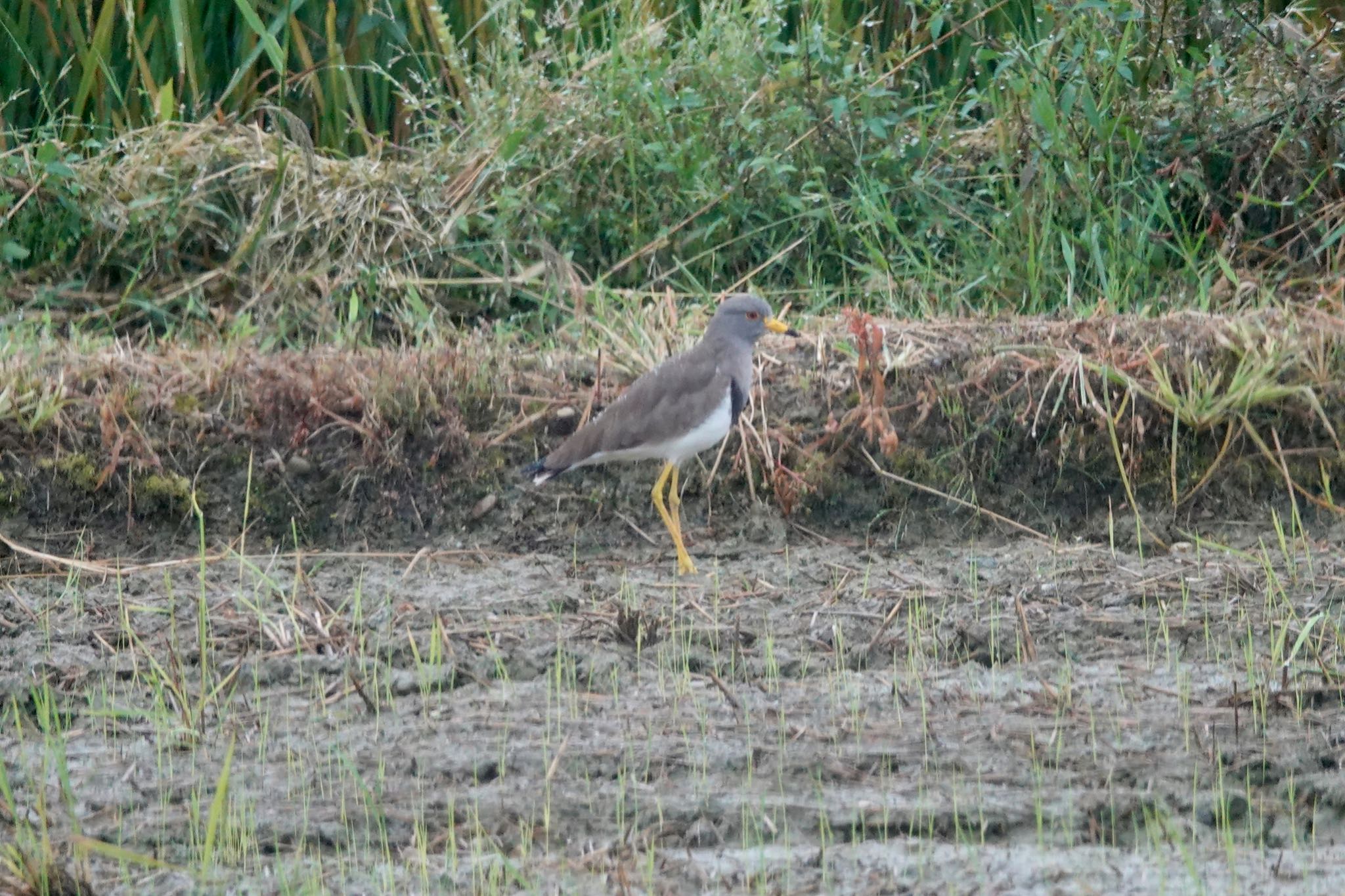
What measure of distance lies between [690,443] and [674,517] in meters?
0.30

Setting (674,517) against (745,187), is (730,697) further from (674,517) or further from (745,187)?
(745,187)

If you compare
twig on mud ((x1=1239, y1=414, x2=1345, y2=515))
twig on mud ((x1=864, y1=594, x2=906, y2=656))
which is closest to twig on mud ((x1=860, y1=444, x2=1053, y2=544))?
twig on mud ((x1=1239, y1=414, x2=1345, y2=515))

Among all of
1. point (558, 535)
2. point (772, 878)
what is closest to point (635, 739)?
point (772, 878)

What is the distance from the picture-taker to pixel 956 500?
5.43 meters

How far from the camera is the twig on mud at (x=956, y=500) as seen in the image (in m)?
5.31

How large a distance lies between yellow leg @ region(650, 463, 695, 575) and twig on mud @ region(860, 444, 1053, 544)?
0.62 meters

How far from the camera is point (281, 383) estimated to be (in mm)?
5605

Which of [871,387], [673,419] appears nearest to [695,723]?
[673,419]

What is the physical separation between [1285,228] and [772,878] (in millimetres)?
4349

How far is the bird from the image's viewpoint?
16.7 ft

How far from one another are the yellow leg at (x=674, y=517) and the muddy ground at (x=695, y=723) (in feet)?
0.36

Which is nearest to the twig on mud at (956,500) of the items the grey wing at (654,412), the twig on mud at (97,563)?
the grey wing at (654,412)

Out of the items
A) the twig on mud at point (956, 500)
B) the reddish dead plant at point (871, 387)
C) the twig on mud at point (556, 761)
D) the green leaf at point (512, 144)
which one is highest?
the green leaf at point (512, 144)

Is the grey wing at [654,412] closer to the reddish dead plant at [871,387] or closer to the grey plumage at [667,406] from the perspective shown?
the grey plumage at [667,406]
